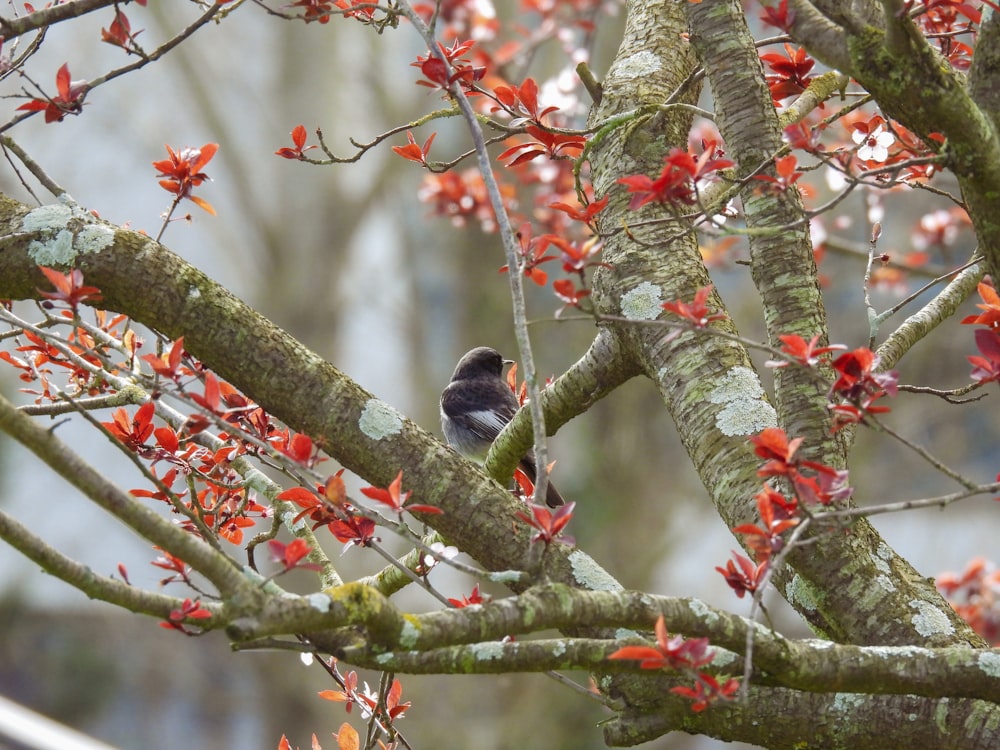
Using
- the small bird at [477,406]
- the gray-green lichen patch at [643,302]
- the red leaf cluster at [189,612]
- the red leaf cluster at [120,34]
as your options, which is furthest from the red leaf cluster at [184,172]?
the small bird at [477,406]

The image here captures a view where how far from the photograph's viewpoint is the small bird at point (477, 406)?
192 inches

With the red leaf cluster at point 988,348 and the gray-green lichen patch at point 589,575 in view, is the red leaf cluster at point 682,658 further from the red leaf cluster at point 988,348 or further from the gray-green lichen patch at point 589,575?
the red leaf cluster at point 988,348

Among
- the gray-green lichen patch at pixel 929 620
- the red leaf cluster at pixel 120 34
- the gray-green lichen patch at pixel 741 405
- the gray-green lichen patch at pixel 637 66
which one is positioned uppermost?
the gray-green lichen patch at pixel 637 66

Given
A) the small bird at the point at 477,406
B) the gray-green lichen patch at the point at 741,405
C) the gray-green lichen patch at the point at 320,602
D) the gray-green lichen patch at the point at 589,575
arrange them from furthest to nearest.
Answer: the small bird at the point at 477,406
the gray-green lichen patch at the point at 741,405
the gray-green lichen patch at the point at 589,575
the gray-green lichen patch at the point at 320,602

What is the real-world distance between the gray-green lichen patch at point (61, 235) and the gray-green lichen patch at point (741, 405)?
1375 millimetres

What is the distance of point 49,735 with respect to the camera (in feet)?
11.0

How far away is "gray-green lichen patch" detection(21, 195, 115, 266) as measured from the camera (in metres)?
1.99

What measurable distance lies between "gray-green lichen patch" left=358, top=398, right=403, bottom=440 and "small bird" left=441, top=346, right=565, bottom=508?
268cm

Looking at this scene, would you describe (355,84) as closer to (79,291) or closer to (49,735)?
(49,735)

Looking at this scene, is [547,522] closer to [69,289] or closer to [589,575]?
[589,575]

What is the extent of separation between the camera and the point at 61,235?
2004 mm

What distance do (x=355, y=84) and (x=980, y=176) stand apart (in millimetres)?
10072

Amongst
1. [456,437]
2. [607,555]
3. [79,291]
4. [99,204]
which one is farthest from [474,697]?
[79,291]

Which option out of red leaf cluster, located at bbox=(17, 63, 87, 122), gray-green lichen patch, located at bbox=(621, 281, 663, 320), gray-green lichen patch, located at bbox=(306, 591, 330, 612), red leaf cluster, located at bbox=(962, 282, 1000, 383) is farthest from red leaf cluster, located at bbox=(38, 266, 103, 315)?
red leaf cluster, located at bbox=(962, 282, 1000, 383)
